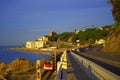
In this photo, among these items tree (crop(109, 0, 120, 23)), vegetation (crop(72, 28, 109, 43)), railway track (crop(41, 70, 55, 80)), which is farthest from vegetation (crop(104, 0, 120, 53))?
vegetation (crop(72, 28, 109, 43))

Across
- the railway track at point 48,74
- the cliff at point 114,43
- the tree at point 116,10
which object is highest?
the tree at point 116,10

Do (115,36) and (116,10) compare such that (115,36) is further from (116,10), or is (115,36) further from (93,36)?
(93,36)

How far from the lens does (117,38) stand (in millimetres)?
62281

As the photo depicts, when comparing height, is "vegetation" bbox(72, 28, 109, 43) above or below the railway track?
above

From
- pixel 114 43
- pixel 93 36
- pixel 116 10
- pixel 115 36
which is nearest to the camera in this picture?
pixel 114 43

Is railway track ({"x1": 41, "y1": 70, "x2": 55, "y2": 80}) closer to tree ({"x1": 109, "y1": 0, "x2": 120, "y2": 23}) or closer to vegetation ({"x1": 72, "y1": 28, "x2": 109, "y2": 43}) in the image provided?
tree ({"x1": 109, "y1": 0, "x2": 120, "y2": 23})

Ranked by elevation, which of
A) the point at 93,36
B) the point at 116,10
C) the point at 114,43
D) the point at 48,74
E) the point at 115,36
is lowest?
the point at 48,74

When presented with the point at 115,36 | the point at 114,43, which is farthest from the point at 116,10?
the point at 114,43

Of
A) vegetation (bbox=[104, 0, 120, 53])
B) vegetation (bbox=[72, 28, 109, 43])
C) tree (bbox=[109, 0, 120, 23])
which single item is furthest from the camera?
vegetation (bbox=[72, 28, 109, 43])

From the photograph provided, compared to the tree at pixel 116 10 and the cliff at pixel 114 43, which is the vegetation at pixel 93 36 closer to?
the tree at pixel 116 10

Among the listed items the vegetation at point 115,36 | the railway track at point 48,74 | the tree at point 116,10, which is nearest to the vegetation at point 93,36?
the tree at point 116,10

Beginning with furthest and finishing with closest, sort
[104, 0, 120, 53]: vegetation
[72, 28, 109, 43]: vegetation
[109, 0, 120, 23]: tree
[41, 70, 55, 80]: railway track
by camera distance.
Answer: [72, 28, 109, 43]: vegetation < [109, 0, 120, 23]: tree < [104, 0, 120, 53]: vegetation < [41, 70, 55, 80]: railway track

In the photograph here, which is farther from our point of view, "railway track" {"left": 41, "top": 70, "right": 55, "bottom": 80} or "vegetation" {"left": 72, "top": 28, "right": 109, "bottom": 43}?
"vegetation" {"left": 72, "top": 28, "right": 109, "bottom": 43}

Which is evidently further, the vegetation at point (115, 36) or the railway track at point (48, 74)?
the vegetation at point (115, 36)
